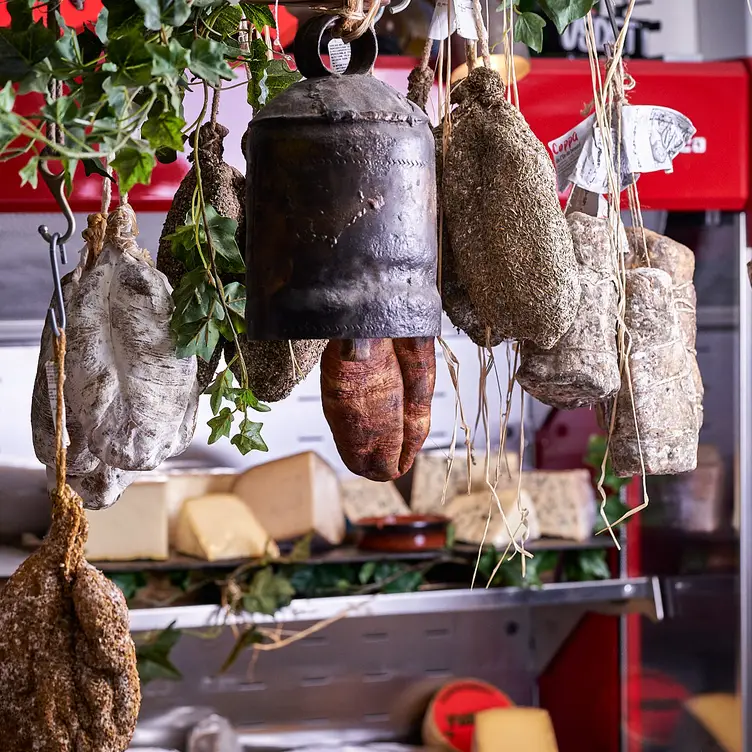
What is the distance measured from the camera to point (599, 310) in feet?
3.21

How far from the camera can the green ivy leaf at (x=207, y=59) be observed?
2.29 ft

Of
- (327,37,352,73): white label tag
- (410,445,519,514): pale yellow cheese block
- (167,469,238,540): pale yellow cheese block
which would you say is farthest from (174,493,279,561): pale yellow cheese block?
(327,37,352,73): white label tag

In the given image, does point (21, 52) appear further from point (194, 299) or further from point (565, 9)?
point (565, 9)

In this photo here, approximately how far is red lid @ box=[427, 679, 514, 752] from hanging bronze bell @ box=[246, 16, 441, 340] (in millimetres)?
1921

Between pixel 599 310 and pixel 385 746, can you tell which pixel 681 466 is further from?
pixel 385 746

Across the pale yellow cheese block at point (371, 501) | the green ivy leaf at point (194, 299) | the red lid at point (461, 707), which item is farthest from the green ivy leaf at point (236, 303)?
the red lid at point (461, 707)

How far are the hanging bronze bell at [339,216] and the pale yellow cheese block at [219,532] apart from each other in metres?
1.60

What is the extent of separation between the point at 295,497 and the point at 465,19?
62.5 inches

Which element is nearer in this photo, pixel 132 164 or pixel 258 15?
pixel 132 164

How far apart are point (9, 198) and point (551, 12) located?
111cm

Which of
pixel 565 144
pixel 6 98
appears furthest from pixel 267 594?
pixel 6 98

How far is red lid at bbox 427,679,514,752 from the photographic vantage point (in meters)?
2.46

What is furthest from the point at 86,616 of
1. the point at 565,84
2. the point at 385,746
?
the point at 385,746

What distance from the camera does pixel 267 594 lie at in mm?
2193
